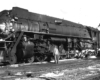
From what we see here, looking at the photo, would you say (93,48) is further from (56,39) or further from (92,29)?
(56,39)

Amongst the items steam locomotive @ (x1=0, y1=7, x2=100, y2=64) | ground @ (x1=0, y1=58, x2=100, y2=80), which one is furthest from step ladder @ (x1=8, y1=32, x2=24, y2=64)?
ground @ (x1=0, y1=58, x2=100, y2=80)

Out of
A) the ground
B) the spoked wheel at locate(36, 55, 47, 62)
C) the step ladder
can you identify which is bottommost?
the ground

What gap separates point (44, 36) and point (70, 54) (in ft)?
14.7

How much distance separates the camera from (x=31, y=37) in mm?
11867

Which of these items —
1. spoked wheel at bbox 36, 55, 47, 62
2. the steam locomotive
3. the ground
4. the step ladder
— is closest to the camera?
the ground

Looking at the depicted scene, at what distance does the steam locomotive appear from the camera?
1038cm

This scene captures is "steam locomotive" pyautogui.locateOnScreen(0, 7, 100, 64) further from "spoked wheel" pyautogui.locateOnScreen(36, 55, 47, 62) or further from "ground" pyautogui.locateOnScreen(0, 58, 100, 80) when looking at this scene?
"ground" pyautogui.locateOnScreen(0, 58, 100, 80)

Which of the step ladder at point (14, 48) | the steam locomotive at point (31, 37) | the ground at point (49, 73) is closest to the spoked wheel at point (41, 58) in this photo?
the steam locomotive at point (31, 37)

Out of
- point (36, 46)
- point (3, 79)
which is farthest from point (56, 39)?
point (3, 79)

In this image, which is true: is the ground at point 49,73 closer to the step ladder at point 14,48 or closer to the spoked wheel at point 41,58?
the step ladder at point 14,48

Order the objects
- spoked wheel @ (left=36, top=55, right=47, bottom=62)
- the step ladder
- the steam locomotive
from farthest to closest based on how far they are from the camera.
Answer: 1. spoked wheel @ (left=36, top=55, right=47, bottom=62)
2. the steam locomotive
3. the step ladder

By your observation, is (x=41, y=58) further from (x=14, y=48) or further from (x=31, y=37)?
(x=14, y=48)

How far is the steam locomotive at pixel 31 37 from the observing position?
34.0 ft

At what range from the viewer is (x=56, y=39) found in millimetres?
13906
